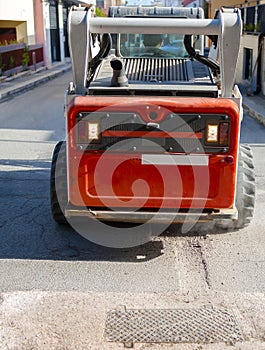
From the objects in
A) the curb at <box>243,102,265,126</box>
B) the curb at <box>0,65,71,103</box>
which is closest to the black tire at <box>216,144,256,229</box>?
the curb at <box>243,102,265,126</box>

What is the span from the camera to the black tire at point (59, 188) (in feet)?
18.1

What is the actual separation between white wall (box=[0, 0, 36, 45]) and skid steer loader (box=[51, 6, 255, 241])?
20.1 m

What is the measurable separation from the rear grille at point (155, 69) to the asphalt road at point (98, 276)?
176cm

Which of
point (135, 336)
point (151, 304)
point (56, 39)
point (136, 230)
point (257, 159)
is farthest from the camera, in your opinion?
point (56, 39)

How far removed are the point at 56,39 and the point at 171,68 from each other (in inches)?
1193

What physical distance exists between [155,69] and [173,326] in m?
3.18

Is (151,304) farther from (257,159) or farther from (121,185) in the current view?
(257,159)

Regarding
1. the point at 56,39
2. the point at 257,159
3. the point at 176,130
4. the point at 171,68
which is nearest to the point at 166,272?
the point at 176,130

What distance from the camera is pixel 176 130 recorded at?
4691 mm

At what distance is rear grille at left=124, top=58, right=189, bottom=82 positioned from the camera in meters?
5.75

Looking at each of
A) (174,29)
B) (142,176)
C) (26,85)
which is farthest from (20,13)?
(142,176)

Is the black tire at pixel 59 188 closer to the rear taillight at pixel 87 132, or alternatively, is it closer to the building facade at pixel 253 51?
the rear taillight at pixel 87 132

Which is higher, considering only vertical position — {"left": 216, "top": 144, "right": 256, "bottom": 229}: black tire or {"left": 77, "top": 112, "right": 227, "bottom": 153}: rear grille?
{"left": 77, "top": 112, "right": 227, "bottom": 153}: rear grille

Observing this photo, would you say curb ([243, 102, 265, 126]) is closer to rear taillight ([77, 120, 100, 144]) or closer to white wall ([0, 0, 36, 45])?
rear taillight ([77, 120, 100, 144])
